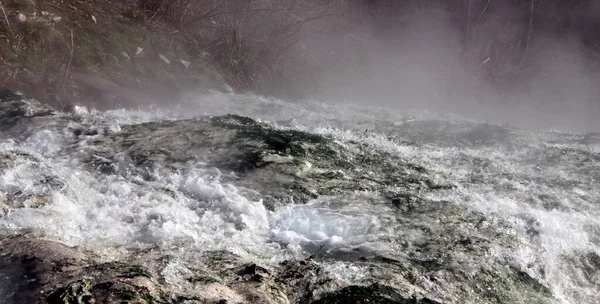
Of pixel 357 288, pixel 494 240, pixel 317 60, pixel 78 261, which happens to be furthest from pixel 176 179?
pixel 317 60

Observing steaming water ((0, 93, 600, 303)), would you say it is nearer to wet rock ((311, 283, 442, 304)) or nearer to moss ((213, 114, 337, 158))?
wet rock ((311, 283, 442, 304))

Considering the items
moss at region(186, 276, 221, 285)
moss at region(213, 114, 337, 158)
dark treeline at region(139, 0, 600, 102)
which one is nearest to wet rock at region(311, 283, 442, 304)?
moss at region(186, 276, 221, 285)

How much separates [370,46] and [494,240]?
1184 centimetres

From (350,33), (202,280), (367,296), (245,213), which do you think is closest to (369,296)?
(367,296)

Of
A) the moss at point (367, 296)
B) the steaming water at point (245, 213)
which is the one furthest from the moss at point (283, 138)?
the moss at point (367, 296)

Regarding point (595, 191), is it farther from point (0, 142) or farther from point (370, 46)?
point (370, 46)

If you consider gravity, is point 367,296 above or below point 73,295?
above

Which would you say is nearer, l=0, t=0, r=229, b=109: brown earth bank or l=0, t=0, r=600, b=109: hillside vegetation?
l=0, t=0, r=229, b=109: brown earth bank

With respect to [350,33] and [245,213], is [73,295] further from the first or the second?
[350,33]

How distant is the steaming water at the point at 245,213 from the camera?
2984 millimetres

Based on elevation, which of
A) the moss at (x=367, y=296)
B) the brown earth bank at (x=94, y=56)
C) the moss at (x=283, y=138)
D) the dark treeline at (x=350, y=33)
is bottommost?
the moss at (x=367, y=296)

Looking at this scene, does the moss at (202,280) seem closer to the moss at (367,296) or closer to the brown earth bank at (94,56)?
the moss at (367,296)

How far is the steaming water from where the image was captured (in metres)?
2.98

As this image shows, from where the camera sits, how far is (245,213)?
3629mm
